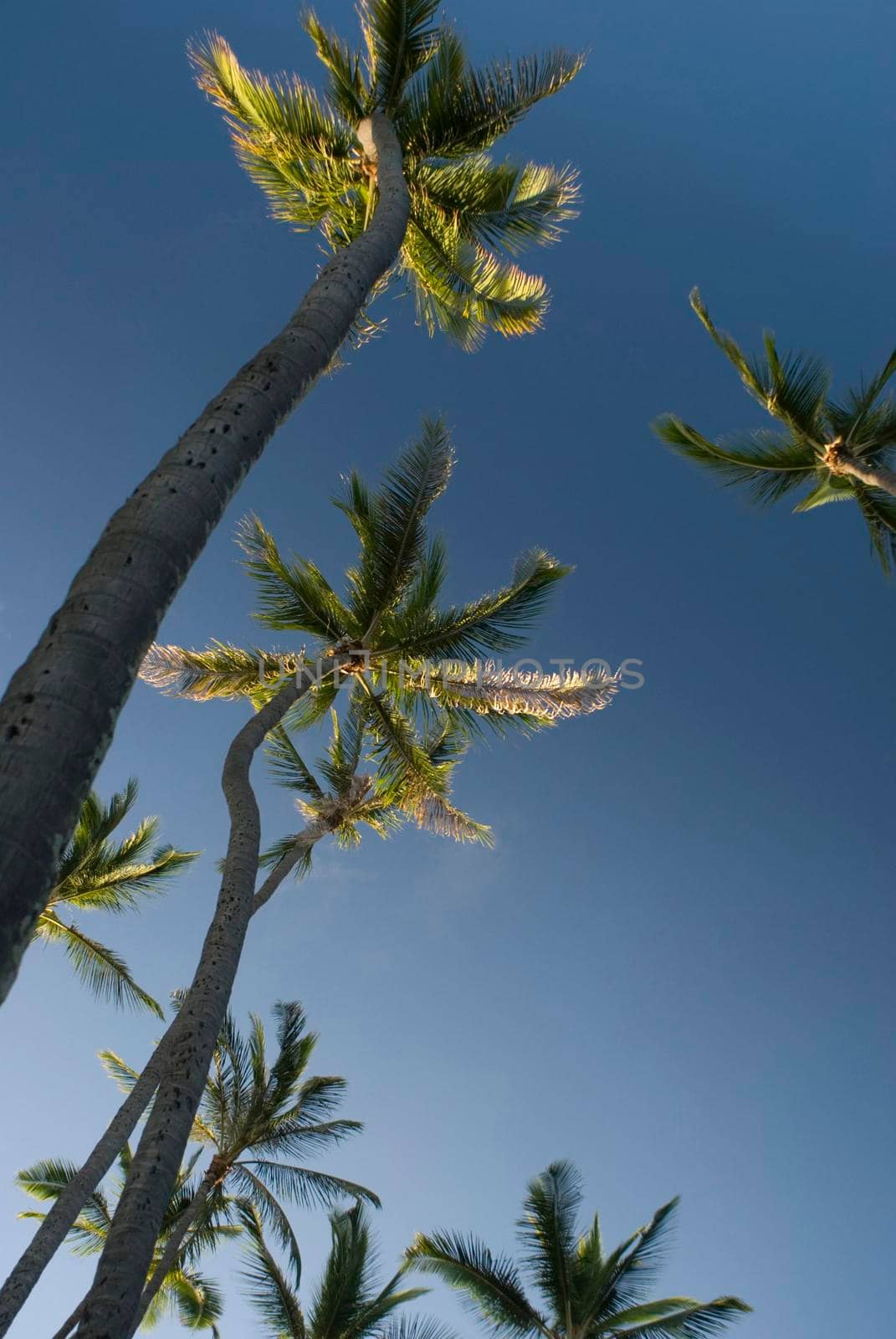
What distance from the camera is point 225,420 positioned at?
3926 millimetres

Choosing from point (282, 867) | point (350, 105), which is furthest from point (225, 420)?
point (282, 867)

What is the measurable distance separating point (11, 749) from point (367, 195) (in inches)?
354

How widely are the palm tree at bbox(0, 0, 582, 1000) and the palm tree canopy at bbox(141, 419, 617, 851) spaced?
2233 mm

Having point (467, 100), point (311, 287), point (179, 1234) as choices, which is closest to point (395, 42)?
point (467, 100)

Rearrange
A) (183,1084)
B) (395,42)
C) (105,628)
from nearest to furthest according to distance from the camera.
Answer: (105,628) < (183,1084) < (395,42)

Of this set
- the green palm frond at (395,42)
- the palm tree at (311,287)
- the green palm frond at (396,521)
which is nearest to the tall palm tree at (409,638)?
the green palm frond at (396,521)

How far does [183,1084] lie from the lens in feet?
18.1

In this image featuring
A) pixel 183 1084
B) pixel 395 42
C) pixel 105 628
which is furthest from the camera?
pixel 395 42

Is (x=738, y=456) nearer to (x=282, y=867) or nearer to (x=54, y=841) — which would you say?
(x=282, y=867)

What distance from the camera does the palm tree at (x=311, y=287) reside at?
2439 mm

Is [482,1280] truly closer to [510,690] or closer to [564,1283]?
[564,1283]

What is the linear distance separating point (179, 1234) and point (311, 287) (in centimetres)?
1233

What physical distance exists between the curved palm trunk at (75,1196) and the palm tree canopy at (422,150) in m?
7.54

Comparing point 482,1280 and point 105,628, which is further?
point 482,1280
